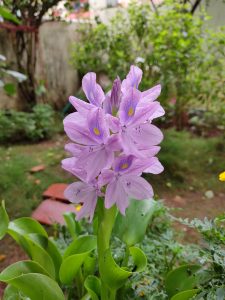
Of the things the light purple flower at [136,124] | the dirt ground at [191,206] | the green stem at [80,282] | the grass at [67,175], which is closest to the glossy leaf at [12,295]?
the green stem at [80,282]

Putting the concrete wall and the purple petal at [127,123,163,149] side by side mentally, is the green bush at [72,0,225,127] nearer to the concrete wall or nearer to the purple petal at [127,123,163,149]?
the concrete wall

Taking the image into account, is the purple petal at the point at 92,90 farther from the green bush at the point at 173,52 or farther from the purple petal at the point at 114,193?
the green bush at the point at 173,52

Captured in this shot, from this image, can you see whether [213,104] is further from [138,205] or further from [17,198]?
[138,205]

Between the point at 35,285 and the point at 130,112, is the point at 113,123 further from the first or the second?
the point at 35,285

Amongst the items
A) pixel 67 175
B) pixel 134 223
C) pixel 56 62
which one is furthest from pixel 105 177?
pixel 56 62

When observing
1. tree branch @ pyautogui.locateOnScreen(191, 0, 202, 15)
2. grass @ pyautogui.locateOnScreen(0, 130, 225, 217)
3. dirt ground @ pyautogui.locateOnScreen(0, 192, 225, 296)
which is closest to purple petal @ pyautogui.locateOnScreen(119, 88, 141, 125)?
dirt ground @ pyautogui.locateOnScreen(0, 192, 225, 296)

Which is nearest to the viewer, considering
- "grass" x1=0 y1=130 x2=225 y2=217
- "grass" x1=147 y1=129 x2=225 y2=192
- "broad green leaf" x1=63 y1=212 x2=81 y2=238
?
"broad green leaf" x1=63 y1=212 x2=81 y2=238
